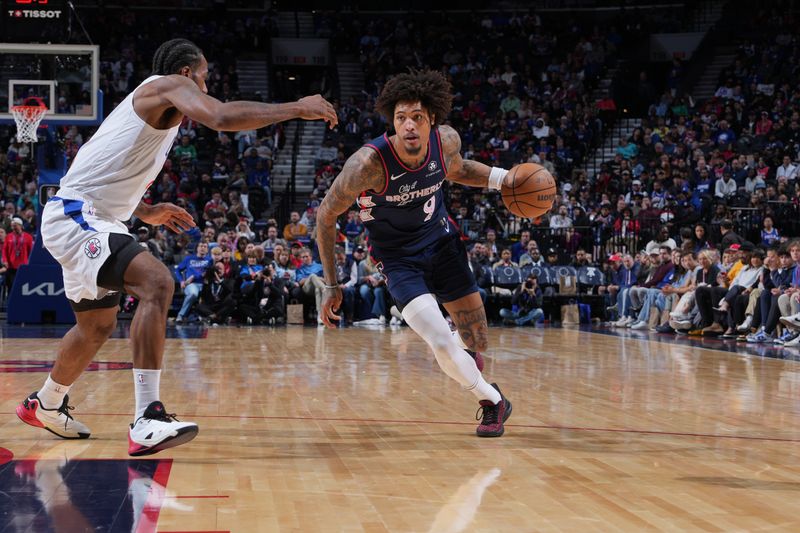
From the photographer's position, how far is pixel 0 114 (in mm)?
13570

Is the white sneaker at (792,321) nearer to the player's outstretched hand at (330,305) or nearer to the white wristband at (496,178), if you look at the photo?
the white wristband at (496,178)

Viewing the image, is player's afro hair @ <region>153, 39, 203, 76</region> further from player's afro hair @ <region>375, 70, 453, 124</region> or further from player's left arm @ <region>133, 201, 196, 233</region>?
player's afro hair @ <region>375, 70, 453, 124</region>

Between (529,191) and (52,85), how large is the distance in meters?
10.3

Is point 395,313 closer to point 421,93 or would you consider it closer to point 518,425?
point 518,425

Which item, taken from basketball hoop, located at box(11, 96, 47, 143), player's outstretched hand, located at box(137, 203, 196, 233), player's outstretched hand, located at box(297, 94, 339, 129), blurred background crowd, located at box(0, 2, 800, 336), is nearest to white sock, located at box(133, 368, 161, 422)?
player's outstretched hand, located at box(137, 203, 196, 233)

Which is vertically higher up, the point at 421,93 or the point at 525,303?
the point at 421,93

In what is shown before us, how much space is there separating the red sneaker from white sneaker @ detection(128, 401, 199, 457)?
5.25ft

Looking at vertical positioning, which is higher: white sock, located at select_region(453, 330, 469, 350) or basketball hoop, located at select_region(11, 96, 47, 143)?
basketball hoop, located at select_region(11, 96, 47, 143)

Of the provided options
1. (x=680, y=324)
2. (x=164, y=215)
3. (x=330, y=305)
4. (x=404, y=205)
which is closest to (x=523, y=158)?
(x=680, y=324)

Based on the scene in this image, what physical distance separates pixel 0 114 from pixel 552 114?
16.0m

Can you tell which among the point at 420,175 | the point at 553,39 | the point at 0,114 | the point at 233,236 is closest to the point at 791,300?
the point at 420,175

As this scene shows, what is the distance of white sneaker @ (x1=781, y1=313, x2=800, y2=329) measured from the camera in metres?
11.7

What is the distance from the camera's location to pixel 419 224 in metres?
5.40

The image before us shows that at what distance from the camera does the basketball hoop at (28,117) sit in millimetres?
13312
